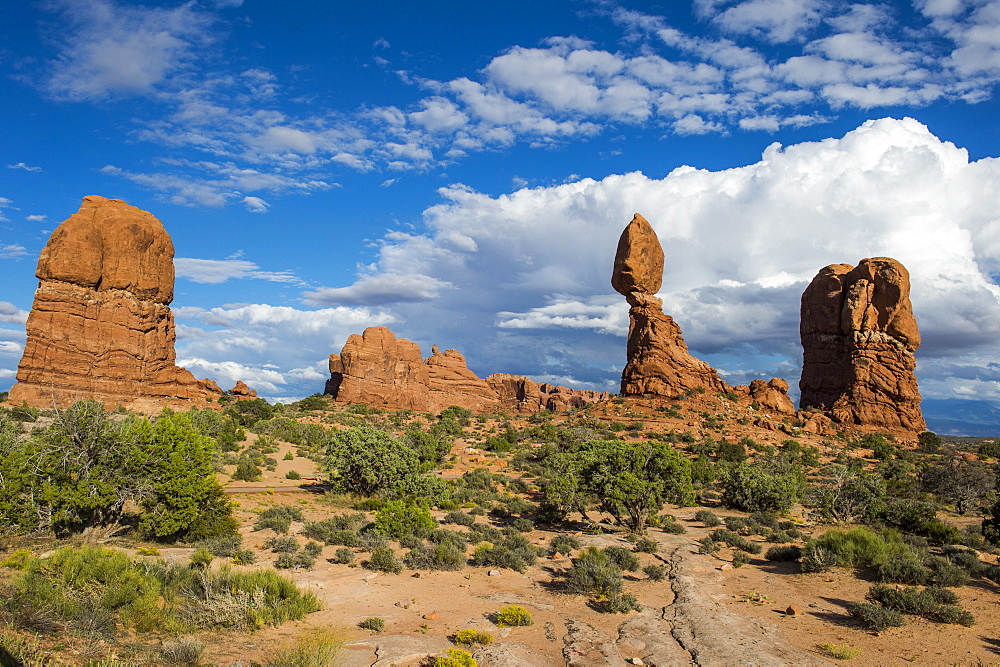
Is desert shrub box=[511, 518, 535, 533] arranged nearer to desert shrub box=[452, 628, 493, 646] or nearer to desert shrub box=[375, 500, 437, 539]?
desert shrub box=[375, 500, 437, 539]

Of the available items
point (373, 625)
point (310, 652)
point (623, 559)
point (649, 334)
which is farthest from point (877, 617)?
point (649, 334)

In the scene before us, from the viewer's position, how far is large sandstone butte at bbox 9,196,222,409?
154ft

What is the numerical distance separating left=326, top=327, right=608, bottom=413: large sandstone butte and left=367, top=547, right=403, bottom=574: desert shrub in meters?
66.8

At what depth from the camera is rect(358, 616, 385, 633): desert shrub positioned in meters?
10.9

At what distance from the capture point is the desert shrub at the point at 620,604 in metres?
12.6

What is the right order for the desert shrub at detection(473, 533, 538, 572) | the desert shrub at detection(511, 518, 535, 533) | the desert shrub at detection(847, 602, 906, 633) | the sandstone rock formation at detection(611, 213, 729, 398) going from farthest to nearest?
the sandstone rock formation at detection(611, 213, 729, 398) → the desert shrub at detection(511, 518, 535, 533) → the desert shrub at detection(473, 533, 538, 572) → the desert shrub at detection(847, 602, 906, 633)

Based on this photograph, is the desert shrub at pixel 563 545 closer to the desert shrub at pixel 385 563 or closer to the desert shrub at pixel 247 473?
the desert shrub at pixel 385 563

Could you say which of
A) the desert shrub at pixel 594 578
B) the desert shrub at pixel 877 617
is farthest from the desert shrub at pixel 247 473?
the desert shrub at pixel 877 617

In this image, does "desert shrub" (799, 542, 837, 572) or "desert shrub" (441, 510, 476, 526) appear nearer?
"desert shrub" (799, 542, 837, 572)

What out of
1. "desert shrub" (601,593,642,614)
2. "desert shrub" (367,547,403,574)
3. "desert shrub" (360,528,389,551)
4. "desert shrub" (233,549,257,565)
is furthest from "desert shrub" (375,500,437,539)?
"desert shrub" (601,593,642,614)

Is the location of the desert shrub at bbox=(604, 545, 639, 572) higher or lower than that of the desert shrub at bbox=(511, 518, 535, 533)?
higher

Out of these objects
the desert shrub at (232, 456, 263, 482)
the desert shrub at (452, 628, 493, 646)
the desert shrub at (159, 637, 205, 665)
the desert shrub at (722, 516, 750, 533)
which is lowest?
the desert shrub at (232, 456, 263, 482)

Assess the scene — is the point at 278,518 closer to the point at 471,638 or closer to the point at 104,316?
the point at 471,638

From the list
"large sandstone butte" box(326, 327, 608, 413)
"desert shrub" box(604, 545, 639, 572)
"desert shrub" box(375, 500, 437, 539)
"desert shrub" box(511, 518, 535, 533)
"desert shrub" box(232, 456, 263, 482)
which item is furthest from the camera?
"large sandstone butte" box(326, 327, 608, 413)
